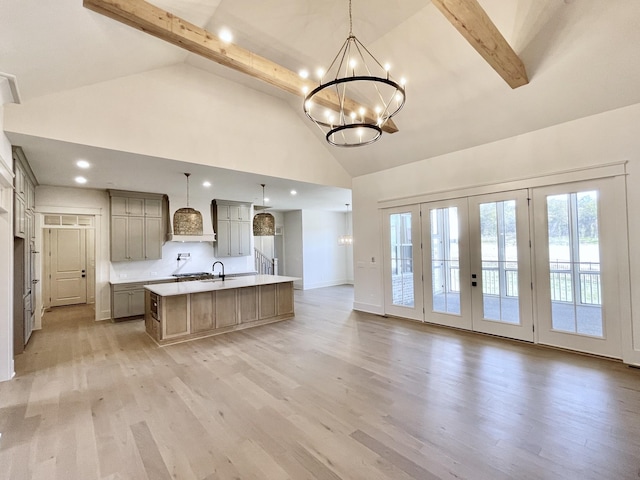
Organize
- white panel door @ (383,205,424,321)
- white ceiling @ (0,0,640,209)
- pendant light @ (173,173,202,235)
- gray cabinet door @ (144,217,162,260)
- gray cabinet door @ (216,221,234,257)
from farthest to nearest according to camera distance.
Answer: gray cabinet door @ (216,221,234,257) < gray cabinet door @ (144,217,162,260) < white panel door @ (383,205,424,321) < pendant light @ (173,173,202,235) < white ceiling @ (0,0,640,209)

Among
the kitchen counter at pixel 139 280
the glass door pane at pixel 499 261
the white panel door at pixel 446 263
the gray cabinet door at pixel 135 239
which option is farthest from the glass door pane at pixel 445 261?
the gray cabinet door at pixel 135 239

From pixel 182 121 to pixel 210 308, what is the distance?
3.13 m

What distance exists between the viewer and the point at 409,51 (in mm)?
3854

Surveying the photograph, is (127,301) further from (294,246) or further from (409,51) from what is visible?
(409,51)

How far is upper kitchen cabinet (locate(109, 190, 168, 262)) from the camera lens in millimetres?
6461

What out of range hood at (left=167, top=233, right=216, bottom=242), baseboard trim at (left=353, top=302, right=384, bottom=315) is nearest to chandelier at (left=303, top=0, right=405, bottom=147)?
baseboard trim at (left=353, top=302, right=384, bottom=315)

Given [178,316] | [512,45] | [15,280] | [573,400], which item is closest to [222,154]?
[178,316]

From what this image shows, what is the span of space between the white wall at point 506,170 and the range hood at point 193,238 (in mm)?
3803

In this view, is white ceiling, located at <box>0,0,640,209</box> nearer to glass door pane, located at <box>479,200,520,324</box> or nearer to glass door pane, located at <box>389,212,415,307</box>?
glass door pane, located at <box>479,200,520,324</box>

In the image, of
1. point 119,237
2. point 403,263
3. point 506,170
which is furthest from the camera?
point 119,237

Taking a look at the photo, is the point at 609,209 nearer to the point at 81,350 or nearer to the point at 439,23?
the point at 439,23

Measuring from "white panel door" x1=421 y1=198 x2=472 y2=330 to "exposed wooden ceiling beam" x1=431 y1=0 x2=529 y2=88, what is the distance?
6.91 ft

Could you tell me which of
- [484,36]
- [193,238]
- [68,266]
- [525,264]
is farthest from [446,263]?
[68,266]

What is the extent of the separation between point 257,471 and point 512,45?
485 centimetres
